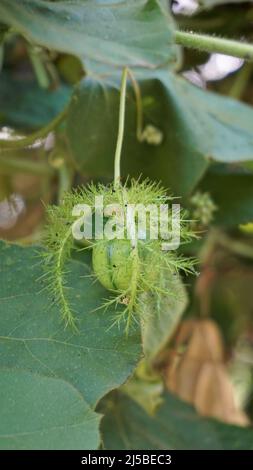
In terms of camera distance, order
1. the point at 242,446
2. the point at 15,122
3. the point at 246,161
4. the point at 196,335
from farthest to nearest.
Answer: the point at 196,335
the point at 15,122
the point at 242,446
the point at 246,161

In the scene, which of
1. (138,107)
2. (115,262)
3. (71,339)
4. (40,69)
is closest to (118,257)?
(115,262)

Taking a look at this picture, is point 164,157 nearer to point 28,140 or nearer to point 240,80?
point 28,140

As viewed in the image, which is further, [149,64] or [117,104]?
[117,104]

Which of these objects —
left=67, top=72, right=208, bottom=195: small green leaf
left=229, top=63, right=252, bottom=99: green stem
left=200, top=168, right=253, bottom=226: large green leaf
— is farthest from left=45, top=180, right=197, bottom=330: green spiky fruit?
left=229, top=63, right=252, bottom=99: green stem

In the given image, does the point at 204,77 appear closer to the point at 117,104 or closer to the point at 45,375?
the point at 117,104

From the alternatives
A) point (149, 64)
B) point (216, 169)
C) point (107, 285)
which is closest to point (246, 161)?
point (216, 169)

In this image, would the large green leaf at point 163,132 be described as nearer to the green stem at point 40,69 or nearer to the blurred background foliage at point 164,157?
the blurred background foliage at point 164,157
